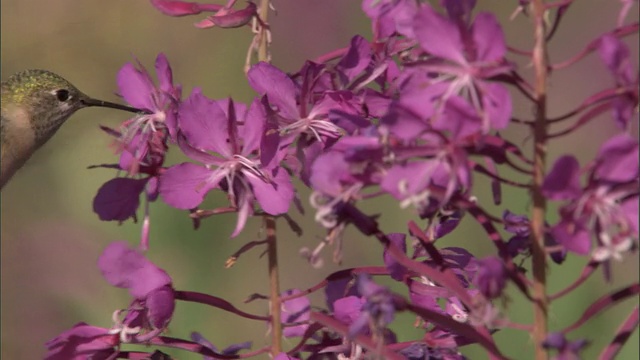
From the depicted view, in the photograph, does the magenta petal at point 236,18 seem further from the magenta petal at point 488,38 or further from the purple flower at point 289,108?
the magenta petal at point 488,38

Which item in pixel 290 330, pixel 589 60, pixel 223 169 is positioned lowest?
pixel 290 330

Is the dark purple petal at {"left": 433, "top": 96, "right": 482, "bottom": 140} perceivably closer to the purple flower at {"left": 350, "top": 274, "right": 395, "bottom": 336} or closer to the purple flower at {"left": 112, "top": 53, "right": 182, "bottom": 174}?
the purple flower at {"left": 350, "top": 274, "right": 395, "bottom": 336}

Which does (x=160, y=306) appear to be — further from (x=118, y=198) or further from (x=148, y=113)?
(x=148, y=113)

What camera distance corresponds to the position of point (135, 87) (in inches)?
92.0

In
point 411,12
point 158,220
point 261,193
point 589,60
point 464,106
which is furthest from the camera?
point 589,60

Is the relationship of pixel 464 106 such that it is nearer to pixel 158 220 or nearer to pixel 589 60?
pixel 158 220

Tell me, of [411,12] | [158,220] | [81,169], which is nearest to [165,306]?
[411,12]

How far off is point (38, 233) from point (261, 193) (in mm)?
3967

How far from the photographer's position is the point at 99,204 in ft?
7.23

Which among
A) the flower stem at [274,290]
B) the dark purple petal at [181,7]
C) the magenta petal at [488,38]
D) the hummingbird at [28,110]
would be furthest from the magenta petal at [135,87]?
the hummingbird at [28,110]

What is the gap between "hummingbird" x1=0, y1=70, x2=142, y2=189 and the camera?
3.57 metres

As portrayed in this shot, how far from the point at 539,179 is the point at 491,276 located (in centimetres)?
20

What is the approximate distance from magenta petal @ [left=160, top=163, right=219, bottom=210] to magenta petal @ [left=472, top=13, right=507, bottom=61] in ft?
2.13

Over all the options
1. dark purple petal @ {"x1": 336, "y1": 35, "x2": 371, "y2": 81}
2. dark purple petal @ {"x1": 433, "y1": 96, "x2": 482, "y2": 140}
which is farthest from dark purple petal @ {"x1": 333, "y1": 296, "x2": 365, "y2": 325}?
dark purple petal @ {"x1": 433, "y1": 96, "x2": 482, "y2": 140}
